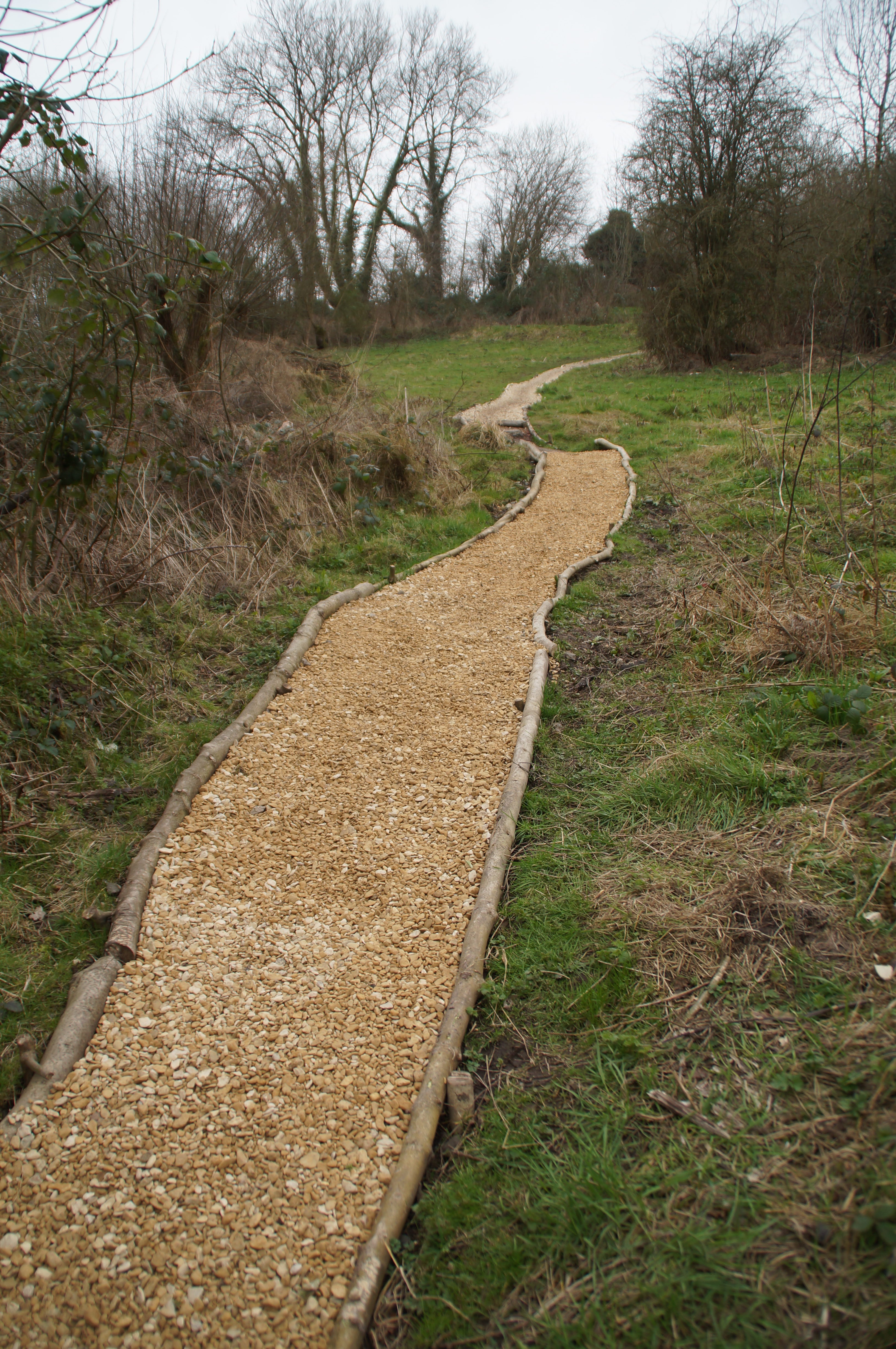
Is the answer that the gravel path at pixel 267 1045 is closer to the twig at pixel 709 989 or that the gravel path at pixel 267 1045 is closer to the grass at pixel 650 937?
the grass at pixel 650 937

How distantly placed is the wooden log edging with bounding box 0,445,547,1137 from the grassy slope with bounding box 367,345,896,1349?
123cm

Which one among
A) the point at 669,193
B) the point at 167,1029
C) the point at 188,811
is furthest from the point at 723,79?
the point at 167,1029

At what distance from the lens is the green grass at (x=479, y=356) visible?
15.1 m

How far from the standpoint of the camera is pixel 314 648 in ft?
16.7

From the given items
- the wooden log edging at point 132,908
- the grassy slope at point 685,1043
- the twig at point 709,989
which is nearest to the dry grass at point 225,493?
the wooden log edging at point 132,908

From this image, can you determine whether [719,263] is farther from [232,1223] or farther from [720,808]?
[232,1223]

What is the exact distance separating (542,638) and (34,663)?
10.4 ft

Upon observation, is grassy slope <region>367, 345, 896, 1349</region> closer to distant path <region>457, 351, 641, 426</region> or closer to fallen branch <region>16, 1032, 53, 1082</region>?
fallen branch <region>16, 1032, 53, 1082</region>

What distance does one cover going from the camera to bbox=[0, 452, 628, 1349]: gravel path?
5.77 ft

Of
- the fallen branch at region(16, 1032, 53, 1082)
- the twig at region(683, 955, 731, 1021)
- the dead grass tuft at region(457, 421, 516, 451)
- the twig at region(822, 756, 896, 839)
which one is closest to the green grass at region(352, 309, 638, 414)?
the dead grass tuft at region(457, 421, 516, 451)

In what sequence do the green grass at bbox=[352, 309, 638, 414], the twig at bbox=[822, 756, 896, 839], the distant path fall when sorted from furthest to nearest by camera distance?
the green grass at bbox=[352, 309, 638, 414] → the distant path → the twig at bbox=[822, 756, 896, 839]

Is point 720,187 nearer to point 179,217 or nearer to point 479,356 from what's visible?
point 479,356

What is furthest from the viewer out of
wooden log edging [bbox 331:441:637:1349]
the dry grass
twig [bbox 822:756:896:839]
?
the dry grass

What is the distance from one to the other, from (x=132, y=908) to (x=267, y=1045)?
34.1 inches
